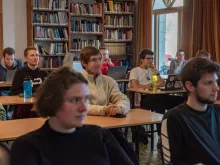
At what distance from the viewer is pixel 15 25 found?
754 centimetres

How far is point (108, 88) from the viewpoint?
3189 mm

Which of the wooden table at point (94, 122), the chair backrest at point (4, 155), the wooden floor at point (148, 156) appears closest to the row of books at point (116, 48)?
the wooden floor at point (148, 156)

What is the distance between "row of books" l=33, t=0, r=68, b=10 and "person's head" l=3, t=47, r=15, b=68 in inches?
74.2

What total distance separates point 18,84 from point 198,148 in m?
3.06

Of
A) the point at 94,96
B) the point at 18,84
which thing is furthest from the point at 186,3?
the point at 94,96

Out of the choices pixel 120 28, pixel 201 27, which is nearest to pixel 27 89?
pixel 201 27

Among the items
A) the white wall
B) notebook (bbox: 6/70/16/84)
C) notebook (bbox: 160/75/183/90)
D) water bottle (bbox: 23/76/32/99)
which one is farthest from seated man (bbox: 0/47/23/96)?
notebook (bbox: 160/75/183/90)

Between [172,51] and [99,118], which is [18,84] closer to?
[99,118]

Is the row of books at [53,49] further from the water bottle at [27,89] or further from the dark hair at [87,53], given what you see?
the dark hair at [87,53]

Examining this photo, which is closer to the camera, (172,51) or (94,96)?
(94,96)

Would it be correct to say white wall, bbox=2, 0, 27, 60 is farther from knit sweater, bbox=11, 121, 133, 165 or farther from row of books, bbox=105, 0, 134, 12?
knit sweater, bbox=11, 121, 133, 165

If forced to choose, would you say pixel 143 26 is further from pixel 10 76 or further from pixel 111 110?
pixel 111 110

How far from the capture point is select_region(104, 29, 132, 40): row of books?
850 cm

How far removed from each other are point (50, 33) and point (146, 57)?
10.5ft
